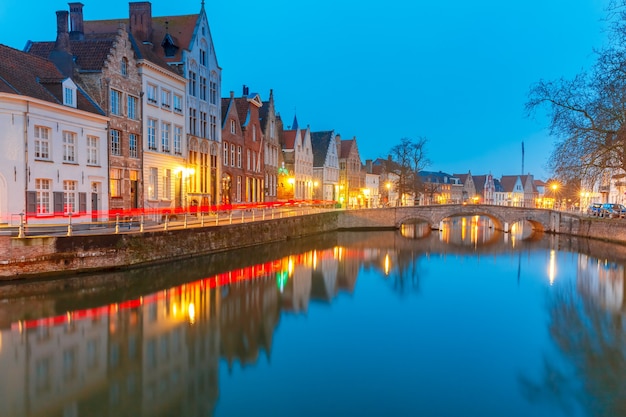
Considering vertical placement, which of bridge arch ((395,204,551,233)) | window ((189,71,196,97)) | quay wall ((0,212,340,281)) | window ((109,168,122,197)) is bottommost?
quay wall ((0,212,340,281))

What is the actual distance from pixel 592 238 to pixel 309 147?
93.1 feet

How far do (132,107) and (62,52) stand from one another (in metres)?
3.87

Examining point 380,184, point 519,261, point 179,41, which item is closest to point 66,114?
point 179,41

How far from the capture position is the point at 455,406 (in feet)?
29.1

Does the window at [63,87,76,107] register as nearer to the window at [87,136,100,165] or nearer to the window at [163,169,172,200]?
the window at [87,136,100,165]

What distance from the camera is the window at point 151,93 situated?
27.1 meters

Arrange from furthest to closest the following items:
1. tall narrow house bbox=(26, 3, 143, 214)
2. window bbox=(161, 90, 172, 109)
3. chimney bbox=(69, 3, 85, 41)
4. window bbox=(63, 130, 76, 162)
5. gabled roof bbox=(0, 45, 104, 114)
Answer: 1. window bbox=(161, 90, 172, 109)
2. chimney bbox=(69, 3, 85, 41)
3. tall narrow house bbox=(26, 3, 143, 214)
4. window bbox=(63, 130, 76, 162)
5. gabled roof bbox=(0, 45, 104, 114)

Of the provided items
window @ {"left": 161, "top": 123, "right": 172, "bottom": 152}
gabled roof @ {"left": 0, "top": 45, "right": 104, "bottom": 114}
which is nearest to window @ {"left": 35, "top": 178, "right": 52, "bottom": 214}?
gabled roof @ {"left": 0, "top": 45, "right": 104, "bottom": 114}

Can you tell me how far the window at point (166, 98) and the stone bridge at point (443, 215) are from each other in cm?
1992

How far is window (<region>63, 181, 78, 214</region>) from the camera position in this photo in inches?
843

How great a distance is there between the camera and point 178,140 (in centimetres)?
3042

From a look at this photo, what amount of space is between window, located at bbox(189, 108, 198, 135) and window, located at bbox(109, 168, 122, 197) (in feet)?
25.3

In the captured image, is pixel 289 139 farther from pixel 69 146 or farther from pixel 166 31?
pixel 69 146

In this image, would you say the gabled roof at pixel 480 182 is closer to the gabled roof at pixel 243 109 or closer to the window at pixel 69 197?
the gabled roof at pixel 243 109
